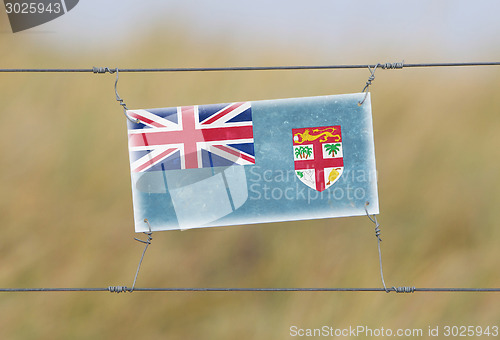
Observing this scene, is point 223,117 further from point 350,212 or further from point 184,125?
point 350,212

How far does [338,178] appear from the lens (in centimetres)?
438

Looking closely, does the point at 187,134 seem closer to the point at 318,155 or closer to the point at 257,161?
the point at 257,161

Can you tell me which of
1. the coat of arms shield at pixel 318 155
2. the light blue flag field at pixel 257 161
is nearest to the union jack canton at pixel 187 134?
the light blue flag field at pixel 257 161

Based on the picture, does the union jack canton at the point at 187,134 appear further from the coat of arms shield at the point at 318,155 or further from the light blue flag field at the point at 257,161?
the coat of arms shield at the point at 318,155

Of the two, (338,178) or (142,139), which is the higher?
(142,139)

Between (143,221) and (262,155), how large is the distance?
3.43ft

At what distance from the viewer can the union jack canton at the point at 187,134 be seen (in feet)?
14.4

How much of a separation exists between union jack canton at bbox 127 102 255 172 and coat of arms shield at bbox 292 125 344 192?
0.37 metres

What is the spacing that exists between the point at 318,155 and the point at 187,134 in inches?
40.1

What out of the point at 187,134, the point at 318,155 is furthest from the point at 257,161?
the point at 187,134

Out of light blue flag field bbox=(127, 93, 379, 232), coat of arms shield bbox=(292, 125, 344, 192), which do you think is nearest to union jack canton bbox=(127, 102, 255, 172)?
light blue flag field bbox=(127, 93, 379, 232)

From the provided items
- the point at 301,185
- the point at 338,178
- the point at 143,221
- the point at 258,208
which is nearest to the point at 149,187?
the point at 143,221

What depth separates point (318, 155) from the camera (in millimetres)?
4395

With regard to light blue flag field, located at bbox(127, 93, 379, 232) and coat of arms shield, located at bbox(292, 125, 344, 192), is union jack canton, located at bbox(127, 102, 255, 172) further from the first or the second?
coat of arms shield, located at bbox(292, 125, 344, 192)
